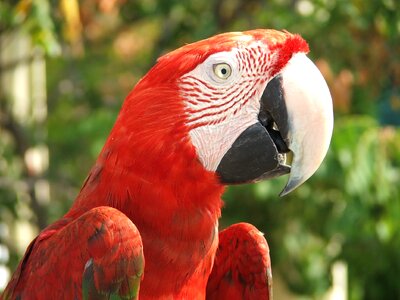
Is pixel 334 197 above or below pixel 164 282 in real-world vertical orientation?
below

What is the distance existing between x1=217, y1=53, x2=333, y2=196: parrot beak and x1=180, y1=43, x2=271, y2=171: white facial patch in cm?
2

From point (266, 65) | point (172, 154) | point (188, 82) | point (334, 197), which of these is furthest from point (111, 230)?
point (334, 197)

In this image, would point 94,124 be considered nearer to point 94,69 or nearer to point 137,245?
point 94,69

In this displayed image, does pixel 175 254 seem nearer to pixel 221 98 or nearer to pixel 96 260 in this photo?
pixel 96 260

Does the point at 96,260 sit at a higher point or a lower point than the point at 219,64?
lower

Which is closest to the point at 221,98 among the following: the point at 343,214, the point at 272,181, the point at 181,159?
the point at 181,159

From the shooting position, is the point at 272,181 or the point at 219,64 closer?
the point at 219,64

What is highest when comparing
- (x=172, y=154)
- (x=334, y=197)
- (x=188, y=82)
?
(x=188, y=82)

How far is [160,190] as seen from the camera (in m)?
2.02

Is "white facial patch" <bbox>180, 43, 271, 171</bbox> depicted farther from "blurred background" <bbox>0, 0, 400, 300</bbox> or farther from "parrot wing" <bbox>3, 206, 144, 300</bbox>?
"blurred background" <bbox>0, 0, 400, 300</bbox>

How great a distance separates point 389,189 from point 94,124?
136cm

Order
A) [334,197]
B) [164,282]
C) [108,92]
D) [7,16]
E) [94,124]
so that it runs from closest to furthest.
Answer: [164,282] → [7,16] → [94,124] → [334,197] → [108,92]

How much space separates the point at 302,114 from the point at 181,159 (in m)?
0.30

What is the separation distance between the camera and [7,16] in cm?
367
